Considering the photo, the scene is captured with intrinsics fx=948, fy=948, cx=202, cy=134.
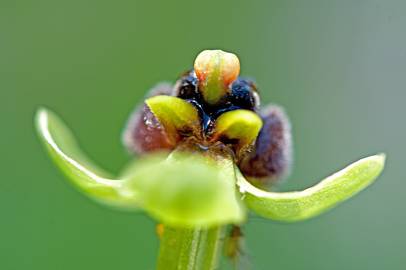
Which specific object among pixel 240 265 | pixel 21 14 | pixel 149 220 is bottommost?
pixel 240 265

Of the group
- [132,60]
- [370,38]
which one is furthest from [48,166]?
[370,38]

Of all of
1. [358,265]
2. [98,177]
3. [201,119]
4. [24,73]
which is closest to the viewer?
[98,177]

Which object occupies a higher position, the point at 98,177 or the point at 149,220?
the point at 149,220

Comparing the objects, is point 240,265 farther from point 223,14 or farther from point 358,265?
point 223,14

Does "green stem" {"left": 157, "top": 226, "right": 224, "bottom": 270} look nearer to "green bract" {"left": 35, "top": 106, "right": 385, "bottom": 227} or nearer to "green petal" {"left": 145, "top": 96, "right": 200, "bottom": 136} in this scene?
"green bract" {"left": 35, "top": 106, "right": 385, "bottom": 227}

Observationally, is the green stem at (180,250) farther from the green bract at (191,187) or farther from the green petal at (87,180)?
the green petal at (87,180)

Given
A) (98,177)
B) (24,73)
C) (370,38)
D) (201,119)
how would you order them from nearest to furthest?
(98,177) < (201,119) < (24,73) < (370,38)
